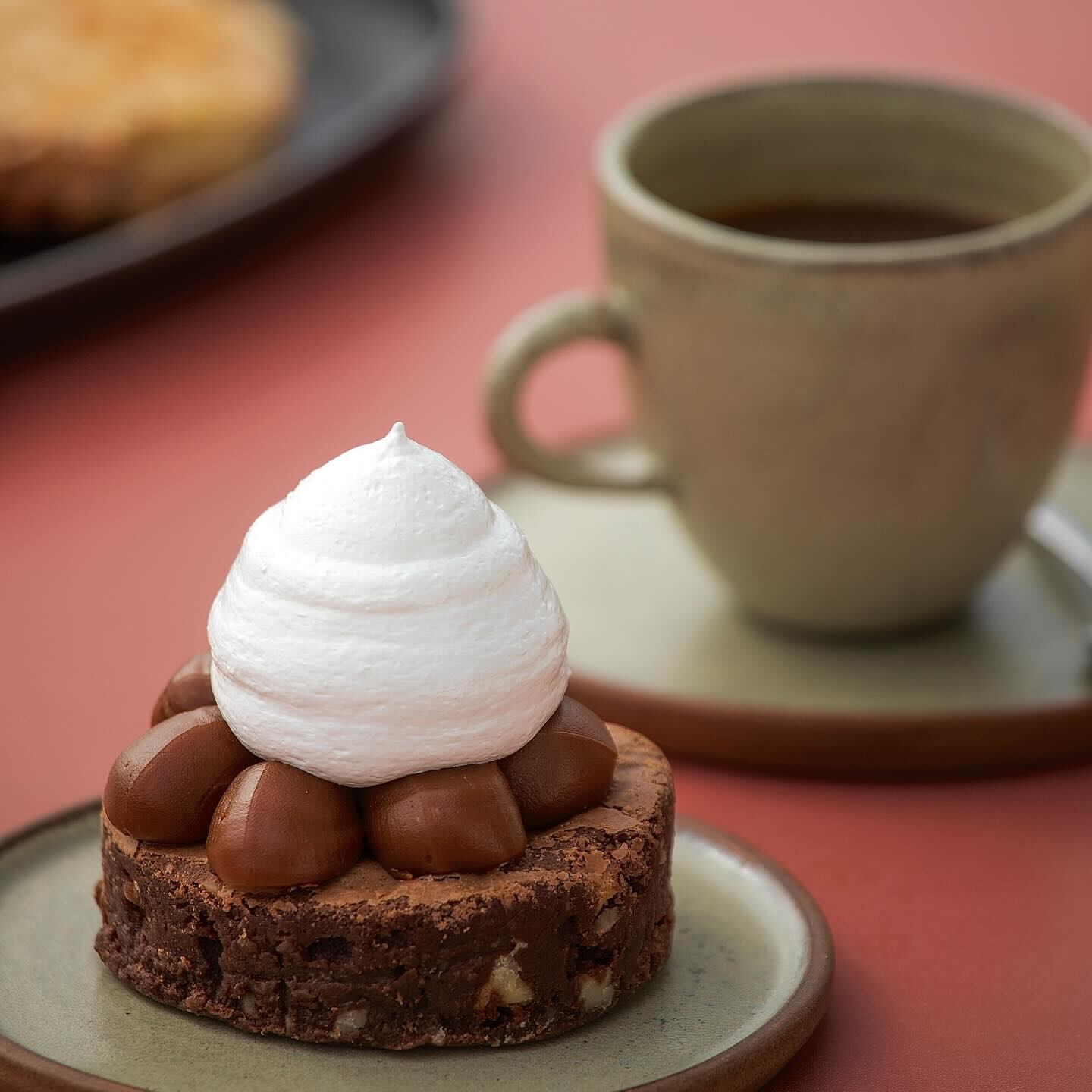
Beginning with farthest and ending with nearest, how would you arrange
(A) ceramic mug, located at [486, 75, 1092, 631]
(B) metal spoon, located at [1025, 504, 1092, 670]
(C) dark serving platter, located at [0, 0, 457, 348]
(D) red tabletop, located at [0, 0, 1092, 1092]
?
(C) dark serving platter, located at [0, 0, 457, 348], (B) metal spoon, located at [1025, 504, 1092, 670], (A) ceramic mug, located at [486, 75, 1092, 631], (D) red tabletop, located at [0, 0, 1092, 1092]

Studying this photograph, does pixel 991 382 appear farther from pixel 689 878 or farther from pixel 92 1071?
pixel 92 1071

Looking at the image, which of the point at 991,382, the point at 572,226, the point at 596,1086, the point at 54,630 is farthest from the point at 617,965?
the point at 572,226

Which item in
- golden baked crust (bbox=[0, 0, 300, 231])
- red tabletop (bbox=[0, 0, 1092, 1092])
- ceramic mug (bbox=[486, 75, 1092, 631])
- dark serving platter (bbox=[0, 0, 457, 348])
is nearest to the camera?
red tabletop (bbox=[0, 0, 1092, 1092])

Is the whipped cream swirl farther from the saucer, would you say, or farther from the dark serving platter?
the dark serving platter

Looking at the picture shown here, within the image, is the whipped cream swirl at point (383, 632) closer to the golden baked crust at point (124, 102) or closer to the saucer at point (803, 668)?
the saucer at point (803, 668)

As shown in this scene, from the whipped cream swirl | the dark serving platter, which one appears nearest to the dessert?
the whipped cream swirl

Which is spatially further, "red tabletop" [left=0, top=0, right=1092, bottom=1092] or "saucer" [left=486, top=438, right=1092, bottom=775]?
"saucer" [left=486, top=438, right=1092, bottom=775]
